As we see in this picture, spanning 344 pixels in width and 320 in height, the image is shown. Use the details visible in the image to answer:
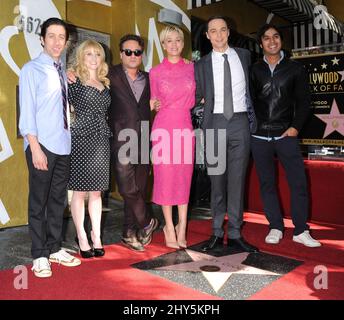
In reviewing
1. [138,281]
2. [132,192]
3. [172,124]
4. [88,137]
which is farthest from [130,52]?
[138,281]

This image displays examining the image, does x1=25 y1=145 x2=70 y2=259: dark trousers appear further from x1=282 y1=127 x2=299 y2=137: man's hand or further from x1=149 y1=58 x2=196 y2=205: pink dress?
x1=282 y1=127 x2=299 y2=137: man's hand

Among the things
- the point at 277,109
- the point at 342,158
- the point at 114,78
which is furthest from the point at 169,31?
the point at 342,158

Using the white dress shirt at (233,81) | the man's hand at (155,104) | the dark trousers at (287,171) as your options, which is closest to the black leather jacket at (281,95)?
the dark trousers at (287,171)

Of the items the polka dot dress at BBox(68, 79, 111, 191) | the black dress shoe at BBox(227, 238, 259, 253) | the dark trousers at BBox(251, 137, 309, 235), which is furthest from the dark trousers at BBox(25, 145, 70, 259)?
the dark trousers at BBox(251, 137, 309, 235)

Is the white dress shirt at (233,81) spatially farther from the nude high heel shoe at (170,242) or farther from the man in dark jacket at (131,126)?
the nude high heel shoe at (170,242)

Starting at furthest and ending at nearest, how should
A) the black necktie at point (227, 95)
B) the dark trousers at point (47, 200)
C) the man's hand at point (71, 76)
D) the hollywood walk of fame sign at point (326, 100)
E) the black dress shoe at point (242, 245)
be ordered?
the hollywood walk of fame sign at point (326, 100)
the black dress shoe at point (242, 245)
the black necktie at point (227, 95)
the man's hand at point (71, 76)
the dark trousers at point (47, 200)

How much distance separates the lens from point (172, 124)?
9.46 feet

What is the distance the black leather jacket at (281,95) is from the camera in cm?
304

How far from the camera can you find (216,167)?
2922 millimetres

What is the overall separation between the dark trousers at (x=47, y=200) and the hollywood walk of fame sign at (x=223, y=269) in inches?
24.4

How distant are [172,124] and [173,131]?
0.05 m

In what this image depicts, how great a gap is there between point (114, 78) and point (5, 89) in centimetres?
147

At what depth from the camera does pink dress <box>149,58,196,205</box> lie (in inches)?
113

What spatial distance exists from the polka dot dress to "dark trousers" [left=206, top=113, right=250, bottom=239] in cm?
80
